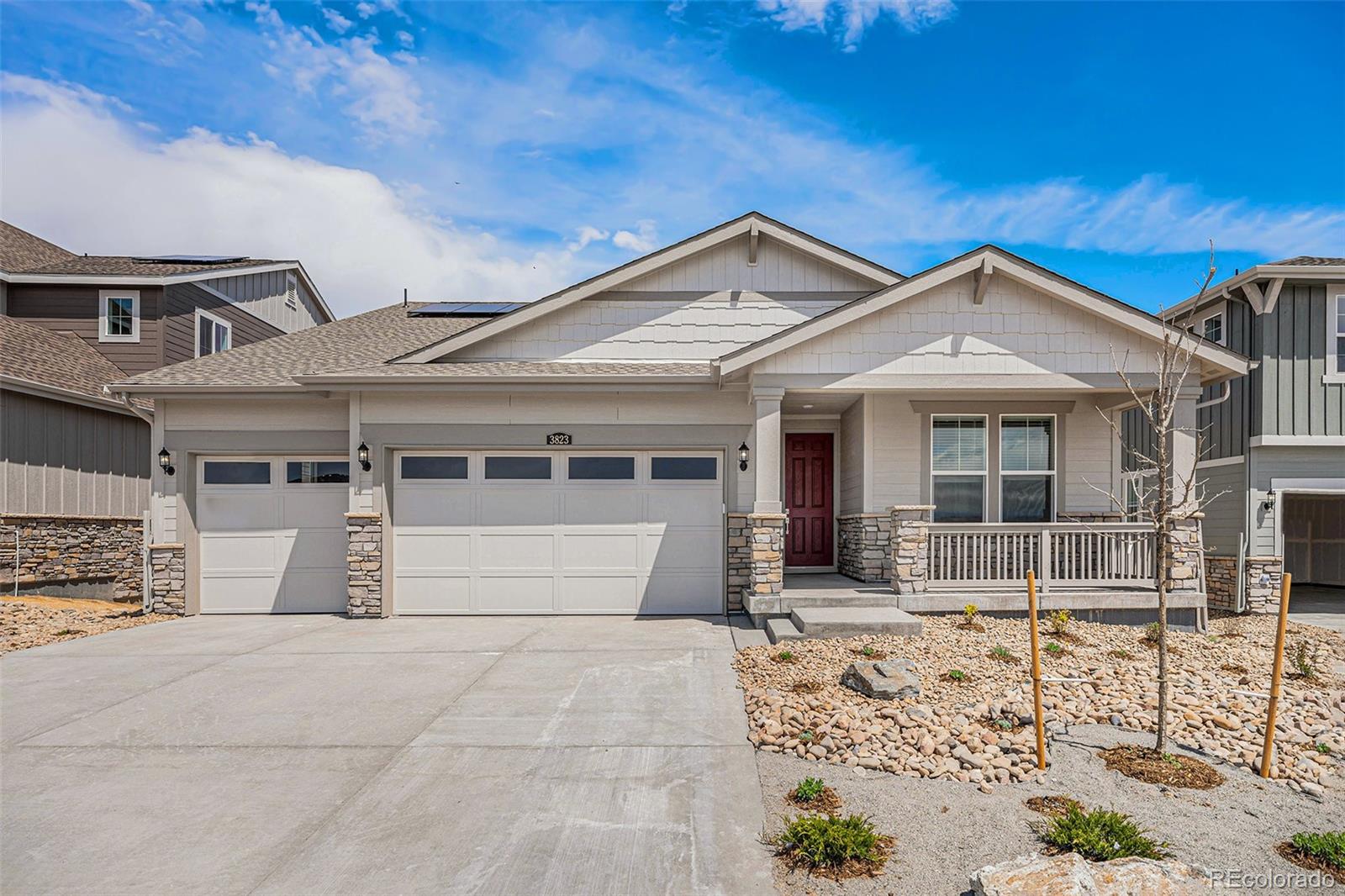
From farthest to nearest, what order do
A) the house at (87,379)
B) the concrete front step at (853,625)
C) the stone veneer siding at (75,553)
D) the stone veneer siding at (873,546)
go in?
the house at (87,379) → the stone veneer siding at (75,553) → the stone veneer siding at (873,546) → the concrete front step at (853,625)

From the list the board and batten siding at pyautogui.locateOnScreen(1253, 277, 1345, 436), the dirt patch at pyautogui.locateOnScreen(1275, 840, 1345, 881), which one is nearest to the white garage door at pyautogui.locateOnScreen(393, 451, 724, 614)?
the dirt patch at pyautogui.locateOnScreen(1275, 840, 1345, 881)

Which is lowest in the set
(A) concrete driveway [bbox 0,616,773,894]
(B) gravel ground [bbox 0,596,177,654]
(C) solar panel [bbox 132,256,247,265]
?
(B) gravel ground [bbox 0,596,177,654]

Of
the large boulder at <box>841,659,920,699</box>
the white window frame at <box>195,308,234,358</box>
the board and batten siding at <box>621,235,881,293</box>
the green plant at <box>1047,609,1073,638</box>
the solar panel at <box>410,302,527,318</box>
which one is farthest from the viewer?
the white window frame at <box>195,308,234,358</box>

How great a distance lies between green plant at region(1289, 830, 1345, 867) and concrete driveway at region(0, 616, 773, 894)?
251 centimetres

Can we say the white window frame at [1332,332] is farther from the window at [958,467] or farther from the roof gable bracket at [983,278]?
the roof gable bracket at [983,278]

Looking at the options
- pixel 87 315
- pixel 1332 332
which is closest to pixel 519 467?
pixel 87 315

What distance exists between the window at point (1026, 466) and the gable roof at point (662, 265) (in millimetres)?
2674

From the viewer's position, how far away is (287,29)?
9406mm

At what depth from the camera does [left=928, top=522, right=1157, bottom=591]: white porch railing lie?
870 centimetres

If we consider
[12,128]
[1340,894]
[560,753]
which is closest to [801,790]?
[560,753]

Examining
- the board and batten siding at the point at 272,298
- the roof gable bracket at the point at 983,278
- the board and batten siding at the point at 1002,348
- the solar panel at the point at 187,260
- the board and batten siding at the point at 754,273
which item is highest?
the solar panel at the point at 187,260

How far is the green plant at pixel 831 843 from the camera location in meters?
3.38

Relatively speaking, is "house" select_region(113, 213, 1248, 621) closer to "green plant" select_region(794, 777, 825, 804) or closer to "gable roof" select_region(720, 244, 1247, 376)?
Answer: "gable roof" select_region(720, 244, 1247, 376)

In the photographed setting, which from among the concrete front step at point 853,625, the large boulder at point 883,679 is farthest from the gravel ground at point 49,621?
the large boulder at point 883,679
